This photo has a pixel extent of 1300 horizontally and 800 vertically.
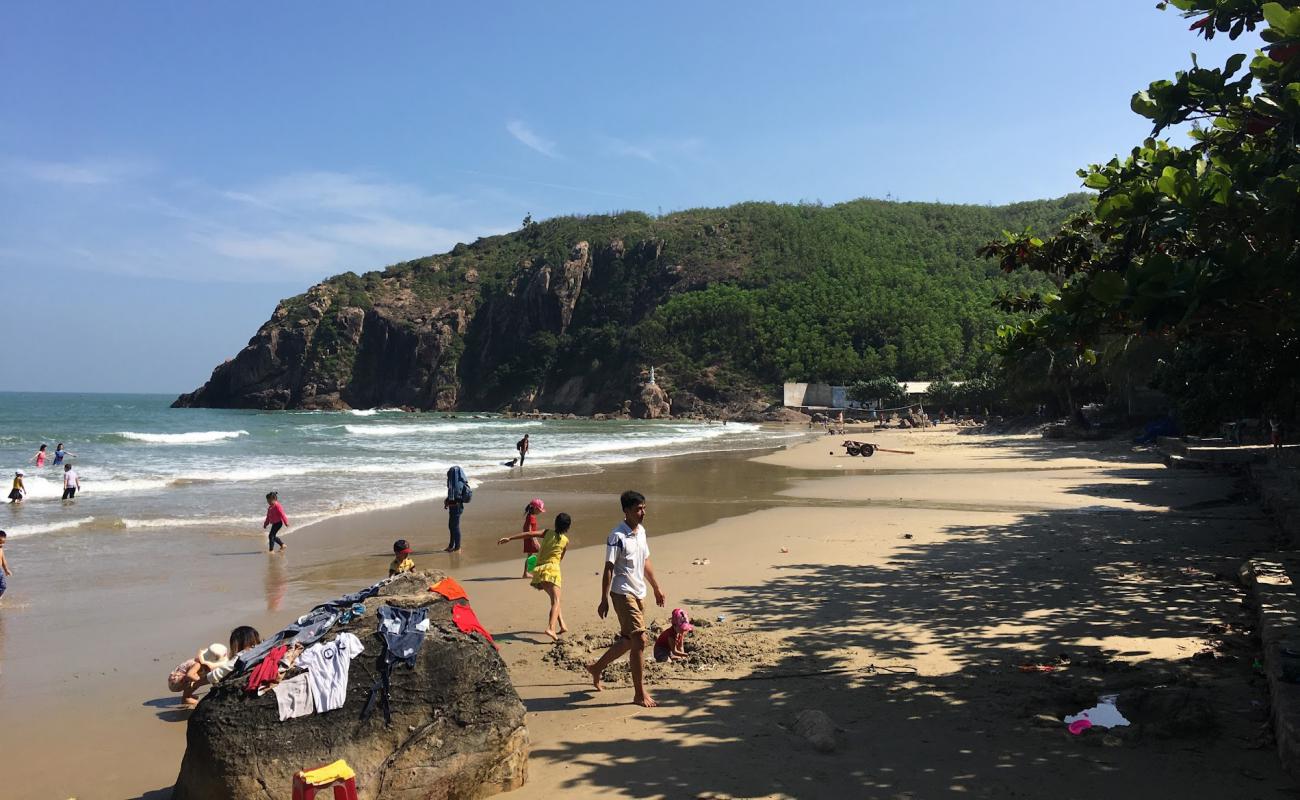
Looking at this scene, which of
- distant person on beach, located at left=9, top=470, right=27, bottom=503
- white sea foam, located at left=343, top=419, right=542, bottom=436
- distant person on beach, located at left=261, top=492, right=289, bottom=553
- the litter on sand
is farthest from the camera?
white sea foam, located at left=343, top=419, right=542, bottom=436

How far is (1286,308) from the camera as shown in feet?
16.7

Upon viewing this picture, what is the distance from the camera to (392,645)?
452 cm

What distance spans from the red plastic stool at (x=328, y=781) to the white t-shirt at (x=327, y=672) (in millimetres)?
312

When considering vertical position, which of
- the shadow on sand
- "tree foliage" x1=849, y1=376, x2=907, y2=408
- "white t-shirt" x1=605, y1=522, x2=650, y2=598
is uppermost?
"tree foliage" x1=849, y1=376, x2=907, y2=408

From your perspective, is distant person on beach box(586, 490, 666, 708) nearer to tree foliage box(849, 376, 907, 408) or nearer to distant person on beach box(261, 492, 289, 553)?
distant person on beach box(261, 492, 289, 553)

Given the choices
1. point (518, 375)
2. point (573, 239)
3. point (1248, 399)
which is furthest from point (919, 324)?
point (1248, 399)

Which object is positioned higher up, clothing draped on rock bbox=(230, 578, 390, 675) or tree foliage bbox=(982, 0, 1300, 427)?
tree foliage bbox=(982, 0, 1300, 427)

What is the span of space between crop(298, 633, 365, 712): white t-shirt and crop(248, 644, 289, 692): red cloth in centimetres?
11

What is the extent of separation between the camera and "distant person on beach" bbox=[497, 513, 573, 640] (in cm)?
803

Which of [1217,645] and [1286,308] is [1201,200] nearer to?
[1286,308]

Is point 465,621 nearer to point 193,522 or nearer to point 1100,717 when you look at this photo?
point 1100,717

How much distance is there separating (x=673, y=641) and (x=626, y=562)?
112 cm

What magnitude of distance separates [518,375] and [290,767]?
415 ft

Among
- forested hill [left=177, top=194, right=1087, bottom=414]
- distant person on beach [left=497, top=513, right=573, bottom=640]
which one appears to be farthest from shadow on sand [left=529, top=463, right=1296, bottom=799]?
forested hill [left=177, top=194, right=1087, bottom=414]
